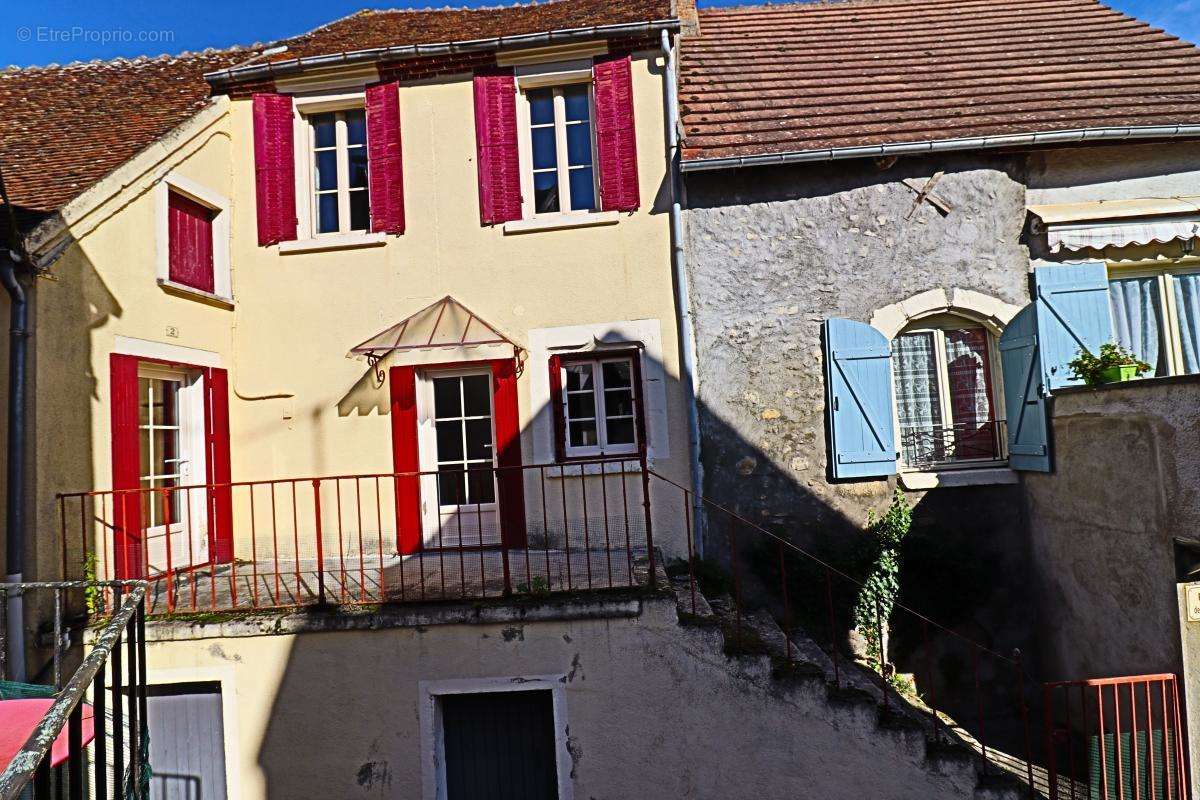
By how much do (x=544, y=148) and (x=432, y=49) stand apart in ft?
4.65

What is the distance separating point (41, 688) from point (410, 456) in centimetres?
388

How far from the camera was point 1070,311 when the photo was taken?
266 inches

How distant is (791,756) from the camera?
5156mm

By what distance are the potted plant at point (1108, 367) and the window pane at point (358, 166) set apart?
6803 millimetres

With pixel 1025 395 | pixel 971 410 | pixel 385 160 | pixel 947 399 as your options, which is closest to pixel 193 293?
pixel 385 160

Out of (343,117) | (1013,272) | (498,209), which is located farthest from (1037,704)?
(343,117)

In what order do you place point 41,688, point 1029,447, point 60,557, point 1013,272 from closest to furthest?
point 41,688
point 60,557
point 1029,447
point 1013,272

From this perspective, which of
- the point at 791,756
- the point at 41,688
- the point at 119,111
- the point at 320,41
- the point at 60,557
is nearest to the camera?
the point at 41,688

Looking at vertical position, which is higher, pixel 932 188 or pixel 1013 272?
pixel 932 188

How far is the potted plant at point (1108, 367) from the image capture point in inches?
239

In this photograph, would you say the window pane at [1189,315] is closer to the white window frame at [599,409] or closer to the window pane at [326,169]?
the white window frame at [599,409]

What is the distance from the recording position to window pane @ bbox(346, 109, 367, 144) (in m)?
8.23

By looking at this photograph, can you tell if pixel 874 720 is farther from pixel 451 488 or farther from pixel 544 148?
pixel 544 148

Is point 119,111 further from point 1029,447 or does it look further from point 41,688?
point 1029,447
